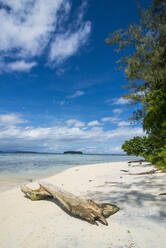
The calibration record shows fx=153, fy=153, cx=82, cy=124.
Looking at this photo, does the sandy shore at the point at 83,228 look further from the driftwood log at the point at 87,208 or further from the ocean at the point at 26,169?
the ocean at the point at 26,169

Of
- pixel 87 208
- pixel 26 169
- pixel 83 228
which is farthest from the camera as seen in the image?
pixel 26 169

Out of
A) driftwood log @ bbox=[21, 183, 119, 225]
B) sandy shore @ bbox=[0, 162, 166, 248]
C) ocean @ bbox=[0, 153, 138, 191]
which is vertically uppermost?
driftwood log @ bbox=[21, 183, 119, 225]

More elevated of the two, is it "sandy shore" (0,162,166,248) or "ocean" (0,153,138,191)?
"sandy shore" (0,162,166,248)

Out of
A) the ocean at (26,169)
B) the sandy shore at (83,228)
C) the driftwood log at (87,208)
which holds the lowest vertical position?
the ocean at (26,169)

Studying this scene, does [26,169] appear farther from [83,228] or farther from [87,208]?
[83,228]

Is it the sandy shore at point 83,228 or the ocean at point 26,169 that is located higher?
the sandy shore at point 83,228

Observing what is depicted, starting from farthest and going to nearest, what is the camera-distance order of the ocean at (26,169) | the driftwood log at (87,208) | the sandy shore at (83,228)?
the ocean at (26,169), the driftwood log at (87,208), the sandy shore at (83,228)

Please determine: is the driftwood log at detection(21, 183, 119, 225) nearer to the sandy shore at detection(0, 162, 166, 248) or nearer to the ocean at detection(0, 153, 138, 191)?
the sandy shore at detection(0, 162, 166, 248)

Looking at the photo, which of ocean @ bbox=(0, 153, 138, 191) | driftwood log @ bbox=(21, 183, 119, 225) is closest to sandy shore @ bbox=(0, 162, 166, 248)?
driftwood log @ bbox=(21, 183, 119, 225)

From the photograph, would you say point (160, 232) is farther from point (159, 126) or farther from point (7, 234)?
point (7, 234)

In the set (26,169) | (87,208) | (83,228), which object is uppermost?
(87,208)

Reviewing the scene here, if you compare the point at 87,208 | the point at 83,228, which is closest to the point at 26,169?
the point at 87,208

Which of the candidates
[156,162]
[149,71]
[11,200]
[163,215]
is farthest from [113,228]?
[149,71]

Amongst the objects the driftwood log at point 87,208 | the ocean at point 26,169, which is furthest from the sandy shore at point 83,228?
the ocean at point 26,169
